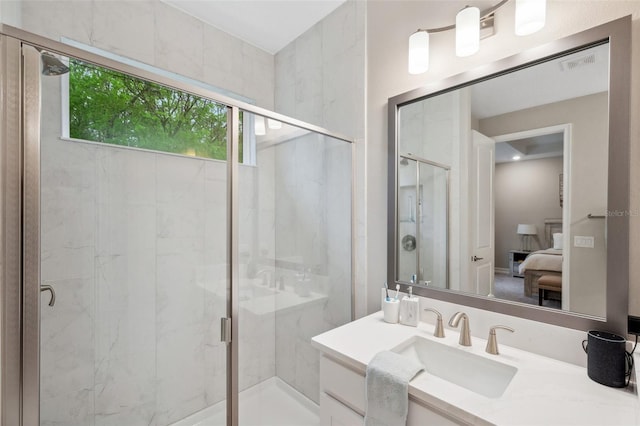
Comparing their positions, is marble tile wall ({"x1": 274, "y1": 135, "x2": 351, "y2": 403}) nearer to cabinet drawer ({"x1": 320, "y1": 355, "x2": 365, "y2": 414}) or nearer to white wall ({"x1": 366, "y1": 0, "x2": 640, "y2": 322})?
white wall ({"x1": 366, "y1": 0, "x2": 640, "y2": 322})

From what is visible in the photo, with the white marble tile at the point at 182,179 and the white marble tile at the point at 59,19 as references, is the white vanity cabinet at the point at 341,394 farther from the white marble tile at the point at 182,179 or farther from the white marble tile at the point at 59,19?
the white marble tile at the point at 59,19

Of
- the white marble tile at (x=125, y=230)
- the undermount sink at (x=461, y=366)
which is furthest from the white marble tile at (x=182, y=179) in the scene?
the undermount sink at (x=461, y=366)

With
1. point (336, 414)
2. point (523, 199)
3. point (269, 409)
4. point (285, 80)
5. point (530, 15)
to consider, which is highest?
point (285, 80)

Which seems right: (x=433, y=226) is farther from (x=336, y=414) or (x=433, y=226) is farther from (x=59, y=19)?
(x=59, y=19)

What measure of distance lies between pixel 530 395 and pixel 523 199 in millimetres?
719

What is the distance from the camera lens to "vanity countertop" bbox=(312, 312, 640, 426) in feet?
2.39

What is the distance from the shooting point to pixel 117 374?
4.91 ft

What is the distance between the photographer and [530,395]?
0.83 metres

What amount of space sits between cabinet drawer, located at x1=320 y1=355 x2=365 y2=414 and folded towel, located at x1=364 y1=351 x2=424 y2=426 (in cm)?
7

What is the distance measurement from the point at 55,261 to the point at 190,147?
851 mm

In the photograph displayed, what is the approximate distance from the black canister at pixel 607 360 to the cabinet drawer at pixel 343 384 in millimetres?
731

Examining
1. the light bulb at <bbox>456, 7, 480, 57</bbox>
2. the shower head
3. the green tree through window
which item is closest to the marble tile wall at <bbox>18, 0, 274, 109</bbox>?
the green tree through window

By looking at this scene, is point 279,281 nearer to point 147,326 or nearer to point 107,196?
point 147,326

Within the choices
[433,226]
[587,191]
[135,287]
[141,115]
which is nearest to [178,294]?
[135,287]
